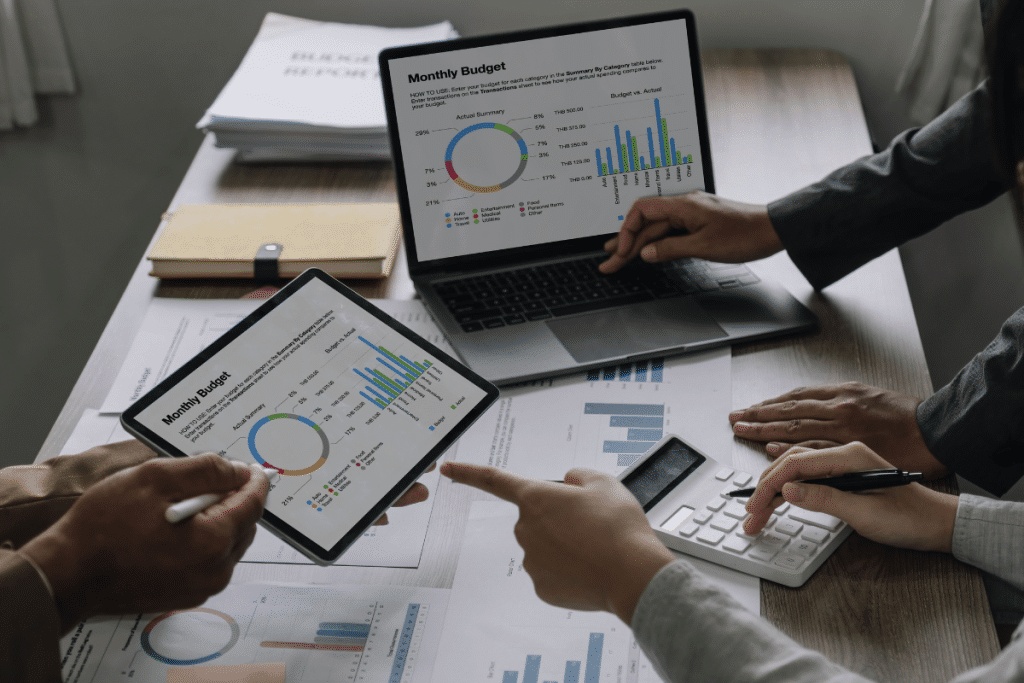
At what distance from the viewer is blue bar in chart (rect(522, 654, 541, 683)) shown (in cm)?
72

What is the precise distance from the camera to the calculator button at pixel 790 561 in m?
0.78

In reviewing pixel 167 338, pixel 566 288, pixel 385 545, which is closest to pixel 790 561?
pixel 385 545

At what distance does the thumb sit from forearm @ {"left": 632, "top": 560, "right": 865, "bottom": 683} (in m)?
0.17

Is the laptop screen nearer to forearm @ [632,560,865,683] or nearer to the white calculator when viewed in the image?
the white calculator

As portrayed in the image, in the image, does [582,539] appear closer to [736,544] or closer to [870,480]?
[736,544]

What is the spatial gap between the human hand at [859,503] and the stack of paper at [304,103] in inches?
34.2

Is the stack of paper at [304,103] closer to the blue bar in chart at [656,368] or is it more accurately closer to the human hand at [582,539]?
the blue bar in chart at [656,368]

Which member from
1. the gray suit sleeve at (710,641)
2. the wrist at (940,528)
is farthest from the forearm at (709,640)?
the wrist at (940,528)

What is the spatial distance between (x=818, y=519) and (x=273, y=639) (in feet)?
1.62

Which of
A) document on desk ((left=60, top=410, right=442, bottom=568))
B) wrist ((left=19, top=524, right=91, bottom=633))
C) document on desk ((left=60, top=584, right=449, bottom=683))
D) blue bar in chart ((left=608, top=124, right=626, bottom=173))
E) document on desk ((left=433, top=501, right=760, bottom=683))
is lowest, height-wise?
document on desk ((left=60, top=410, right=442, bottom=568))

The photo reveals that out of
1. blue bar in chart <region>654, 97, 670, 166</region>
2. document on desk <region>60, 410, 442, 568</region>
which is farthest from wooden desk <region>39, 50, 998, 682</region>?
blue bar in chart <region>654, 97, 670, 166</region>

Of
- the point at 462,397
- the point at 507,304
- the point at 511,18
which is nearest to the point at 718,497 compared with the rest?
the point at 462,397

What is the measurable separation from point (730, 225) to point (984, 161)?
1.02 feet

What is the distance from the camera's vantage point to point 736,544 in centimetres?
80
